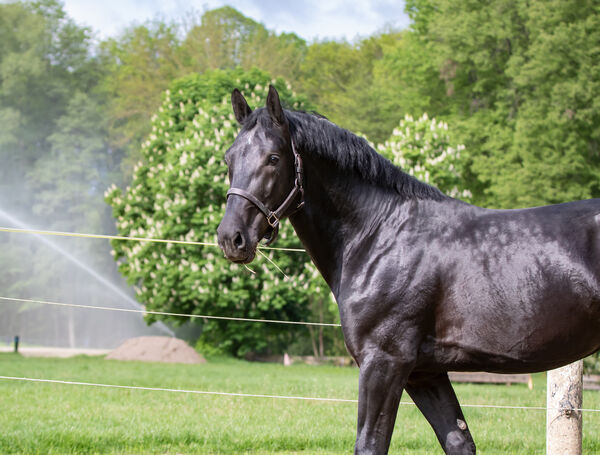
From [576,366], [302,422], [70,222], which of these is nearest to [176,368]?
[302,422]

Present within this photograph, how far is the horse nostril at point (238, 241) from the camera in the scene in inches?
125

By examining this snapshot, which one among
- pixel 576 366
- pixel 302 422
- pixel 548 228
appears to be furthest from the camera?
pixel 302 422

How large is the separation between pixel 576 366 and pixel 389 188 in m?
2.47

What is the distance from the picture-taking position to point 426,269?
3.30 m

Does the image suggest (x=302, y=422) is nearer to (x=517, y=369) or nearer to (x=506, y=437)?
(x=506, y=437)

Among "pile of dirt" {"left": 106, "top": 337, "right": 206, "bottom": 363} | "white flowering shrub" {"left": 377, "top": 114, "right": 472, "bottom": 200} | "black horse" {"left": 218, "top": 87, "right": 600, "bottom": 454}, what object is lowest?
"pile of dirt" {"left": 106, "top": 337, "right": 206, "bottom": 363}

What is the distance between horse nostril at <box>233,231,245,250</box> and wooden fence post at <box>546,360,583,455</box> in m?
3.08

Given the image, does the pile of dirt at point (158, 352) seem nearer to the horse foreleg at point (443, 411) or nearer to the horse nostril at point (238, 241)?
the horse foreleg at point (443, 411)

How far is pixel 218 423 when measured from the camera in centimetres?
770

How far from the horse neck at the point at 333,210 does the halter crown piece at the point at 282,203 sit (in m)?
0.10

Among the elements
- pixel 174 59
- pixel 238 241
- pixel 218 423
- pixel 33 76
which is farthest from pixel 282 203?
pixel 33 76

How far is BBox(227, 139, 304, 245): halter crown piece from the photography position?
Answer: 3.27 metres

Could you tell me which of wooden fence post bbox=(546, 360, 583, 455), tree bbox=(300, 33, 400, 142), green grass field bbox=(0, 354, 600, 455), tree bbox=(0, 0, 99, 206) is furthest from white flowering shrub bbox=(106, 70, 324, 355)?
tree bbox=(0, 0, 99, 206)

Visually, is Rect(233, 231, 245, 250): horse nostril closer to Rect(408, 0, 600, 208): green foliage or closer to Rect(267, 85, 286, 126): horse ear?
Rect(267, 85, 286, 126): horse ear
